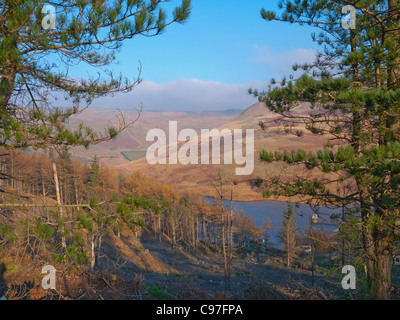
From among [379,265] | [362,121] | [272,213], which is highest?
[362,121]

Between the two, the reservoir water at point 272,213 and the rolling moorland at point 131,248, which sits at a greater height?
the rolling moorland at point 131,248

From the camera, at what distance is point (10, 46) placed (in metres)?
A: 3.56

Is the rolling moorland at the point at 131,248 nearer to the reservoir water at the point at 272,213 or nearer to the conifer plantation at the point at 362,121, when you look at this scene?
the conifer plantation at the point at 362,121

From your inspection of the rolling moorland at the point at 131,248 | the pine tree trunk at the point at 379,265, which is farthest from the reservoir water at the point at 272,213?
the pine tree trunk at the point at 379,265

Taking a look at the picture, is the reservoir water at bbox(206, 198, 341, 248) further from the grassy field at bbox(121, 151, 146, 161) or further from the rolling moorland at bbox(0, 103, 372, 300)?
the grassy field at bbox(121, 151, 146, 161)

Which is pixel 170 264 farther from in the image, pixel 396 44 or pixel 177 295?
pixel 396 44

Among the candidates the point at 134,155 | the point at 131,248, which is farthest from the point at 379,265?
the point at 134,155

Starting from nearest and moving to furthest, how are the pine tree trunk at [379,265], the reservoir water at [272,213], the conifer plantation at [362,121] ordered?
the conifer plantation at [362,121], the pine tree trunk at [379,265], the reservoir water at [272,213]

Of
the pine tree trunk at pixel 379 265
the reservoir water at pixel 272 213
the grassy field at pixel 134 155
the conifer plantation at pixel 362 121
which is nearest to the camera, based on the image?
the conifer plantation at pixel 362 121

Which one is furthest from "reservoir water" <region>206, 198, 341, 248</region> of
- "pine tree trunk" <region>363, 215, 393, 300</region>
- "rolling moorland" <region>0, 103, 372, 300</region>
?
"pine tree trunk" <region>363, 215, 393, 300</region>

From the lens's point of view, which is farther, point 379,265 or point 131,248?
point 131,248

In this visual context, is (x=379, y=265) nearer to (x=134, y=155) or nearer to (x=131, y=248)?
(x=131, y=248)
